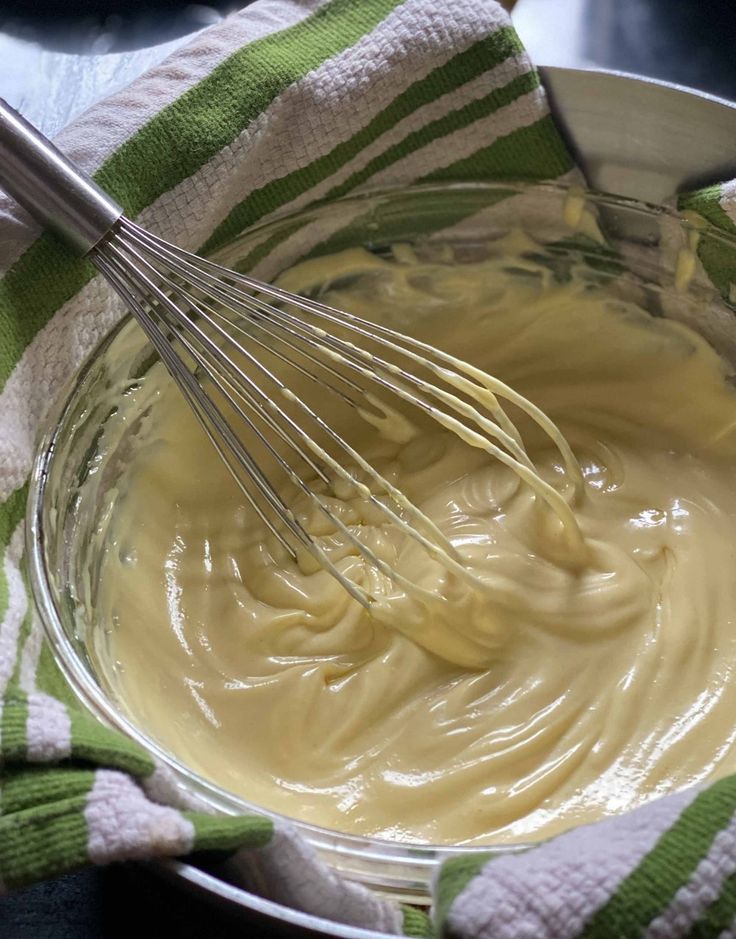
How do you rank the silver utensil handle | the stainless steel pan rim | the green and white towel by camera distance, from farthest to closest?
the stainless steel pan rim
the silver utensil handle
the green and white towel

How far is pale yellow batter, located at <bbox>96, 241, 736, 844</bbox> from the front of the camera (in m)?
0.96

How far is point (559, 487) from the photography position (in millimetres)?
1183

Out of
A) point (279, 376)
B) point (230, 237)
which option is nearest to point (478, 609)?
point (279, 376)

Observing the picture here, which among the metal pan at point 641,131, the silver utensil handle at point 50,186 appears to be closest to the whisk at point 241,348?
the silver utensil handle at point 50,186

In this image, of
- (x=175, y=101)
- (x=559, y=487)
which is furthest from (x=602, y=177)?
(x=175, y=101)

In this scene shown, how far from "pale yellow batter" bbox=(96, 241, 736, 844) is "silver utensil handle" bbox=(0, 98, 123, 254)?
21cm

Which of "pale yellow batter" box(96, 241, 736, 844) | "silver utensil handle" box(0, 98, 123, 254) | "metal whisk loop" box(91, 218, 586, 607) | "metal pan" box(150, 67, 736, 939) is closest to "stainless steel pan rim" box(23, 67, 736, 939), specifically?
"metal pan" box(150, 67, 736, 939)

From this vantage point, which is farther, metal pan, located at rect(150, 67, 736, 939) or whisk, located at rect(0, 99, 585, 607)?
metal pan, located at rect(150, 67, 736, 939)

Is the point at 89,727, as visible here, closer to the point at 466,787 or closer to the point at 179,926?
the point at 179,926

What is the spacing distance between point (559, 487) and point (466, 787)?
38 cm

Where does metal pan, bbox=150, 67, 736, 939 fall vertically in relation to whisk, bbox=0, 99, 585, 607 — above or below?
above

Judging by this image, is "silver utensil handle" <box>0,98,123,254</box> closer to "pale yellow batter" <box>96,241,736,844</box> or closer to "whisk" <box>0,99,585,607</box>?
"whisk" <box>0,99,585,607</box>

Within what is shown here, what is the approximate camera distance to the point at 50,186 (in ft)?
2.94

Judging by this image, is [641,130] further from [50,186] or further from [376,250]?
[50,186]
